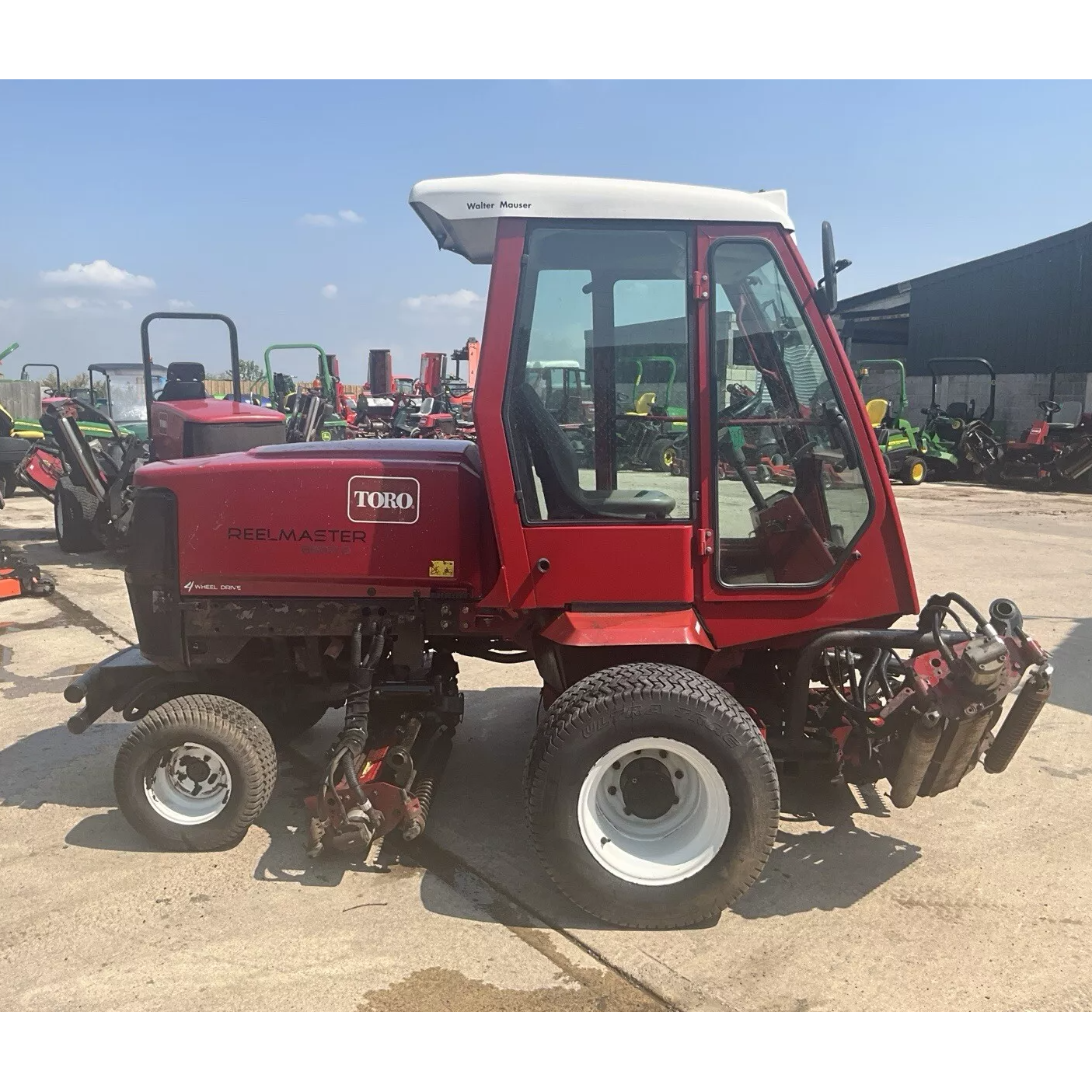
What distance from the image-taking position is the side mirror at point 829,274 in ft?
9.55

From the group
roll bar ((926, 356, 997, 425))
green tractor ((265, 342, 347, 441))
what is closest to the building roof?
roll bar ((926, 356, 997, 425))

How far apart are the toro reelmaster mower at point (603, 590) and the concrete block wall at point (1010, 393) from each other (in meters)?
17.6

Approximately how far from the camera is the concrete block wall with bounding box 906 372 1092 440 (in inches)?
707

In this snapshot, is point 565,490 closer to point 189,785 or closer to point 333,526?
point 333,526

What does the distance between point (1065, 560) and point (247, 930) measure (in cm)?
891

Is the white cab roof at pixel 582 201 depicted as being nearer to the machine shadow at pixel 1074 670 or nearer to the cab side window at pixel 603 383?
the cab side window at pixel 603 383

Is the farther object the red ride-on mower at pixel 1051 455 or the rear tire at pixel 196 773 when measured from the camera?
the red ride-on mower at pixel 1051 455

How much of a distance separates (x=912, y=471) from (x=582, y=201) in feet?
51.6

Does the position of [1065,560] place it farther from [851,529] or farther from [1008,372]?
[1008,372]

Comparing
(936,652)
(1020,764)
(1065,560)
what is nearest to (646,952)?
(936,652)

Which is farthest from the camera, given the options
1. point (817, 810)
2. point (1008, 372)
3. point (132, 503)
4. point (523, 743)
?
point (1008, 372)

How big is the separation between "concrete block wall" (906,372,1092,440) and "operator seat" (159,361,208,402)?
52.5 feet

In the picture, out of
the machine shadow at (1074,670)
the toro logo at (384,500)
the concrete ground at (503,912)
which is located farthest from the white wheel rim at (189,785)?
the machine shadow at (1074,670)

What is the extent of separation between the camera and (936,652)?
3020 mm
